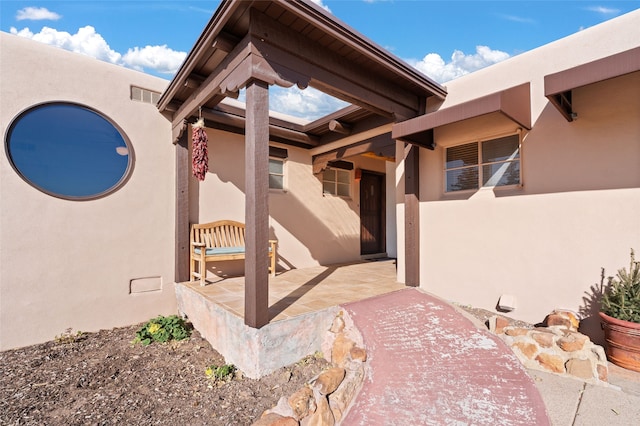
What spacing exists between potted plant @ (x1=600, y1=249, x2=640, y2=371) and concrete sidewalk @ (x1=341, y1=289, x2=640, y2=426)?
126 mm

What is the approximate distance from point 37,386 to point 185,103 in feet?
11.7

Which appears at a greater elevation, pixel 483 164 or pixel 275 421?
pixel 483 164

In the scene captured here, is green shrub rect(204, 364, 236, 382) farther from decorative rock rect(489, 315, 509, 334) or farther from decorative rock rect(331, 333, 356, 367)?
decorative rock rect(489, 315, 509, 334)

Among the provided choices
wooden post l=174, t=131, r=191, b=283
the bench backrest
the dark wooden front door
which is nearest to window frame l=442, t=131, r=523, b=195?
the dark wooden front door

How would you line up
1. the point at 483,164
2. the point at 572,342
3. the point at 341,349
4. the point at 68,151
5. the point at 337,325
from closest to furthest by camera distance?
the point at 572,342, the point at 341,349, the point at 337,325, the point at 68,151, the point at 483,164

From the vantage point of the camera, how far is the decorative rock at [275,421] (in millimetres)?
1918

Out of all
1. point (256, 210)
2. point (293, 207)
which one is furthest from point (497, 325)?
point (293, 207)

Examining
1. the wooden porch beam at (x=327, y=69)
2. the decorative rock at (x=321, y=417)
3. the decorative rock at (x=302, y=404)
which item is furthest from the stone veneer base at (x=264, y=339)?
the wooden porch beam at (x=327, y=69)

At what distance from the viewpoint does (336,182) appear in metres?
7.03

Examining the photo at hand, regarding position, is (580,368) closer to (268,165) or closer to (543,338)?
(543,338)

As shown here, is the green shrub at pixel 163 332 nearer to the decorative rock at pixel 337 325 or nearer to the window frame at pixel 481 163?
Answer: the decorative rock at pixel 337 325

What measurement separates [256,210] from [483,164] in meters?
3.18

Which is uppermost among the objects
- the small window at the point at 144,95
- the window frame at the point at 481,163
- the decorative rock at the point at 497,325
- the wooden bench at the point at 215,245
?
the small window at the point at 144,95

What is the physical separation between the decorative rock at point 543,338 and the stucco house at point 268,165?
35.0 inches
